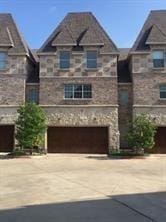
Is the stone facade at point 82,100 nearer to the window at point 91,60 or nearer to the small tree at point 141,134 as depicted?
the window at point 91,60

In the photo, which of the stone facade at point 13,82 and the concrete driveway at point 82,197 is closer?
the concrete driveway at point 82,197

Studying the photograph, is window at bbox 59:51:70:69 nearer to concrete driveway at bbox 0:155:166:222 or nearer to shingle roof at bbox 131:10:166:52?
shingle roof at bbox 131:10:166:52

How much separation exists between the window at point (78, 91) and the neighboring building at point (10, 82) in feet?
11.0

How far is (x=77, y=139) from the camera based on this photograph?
111ft

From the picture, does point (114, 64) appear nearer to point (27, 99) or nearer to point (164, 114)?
point (164, 114)

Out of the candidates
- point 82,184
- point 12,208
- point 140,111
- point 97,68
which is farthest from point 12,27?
point 12,208

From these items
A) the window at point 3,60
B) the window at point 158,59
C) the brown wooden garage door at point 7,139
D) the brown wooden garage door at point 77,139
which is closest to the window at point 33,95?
the brown wooden garage door at point 7,139

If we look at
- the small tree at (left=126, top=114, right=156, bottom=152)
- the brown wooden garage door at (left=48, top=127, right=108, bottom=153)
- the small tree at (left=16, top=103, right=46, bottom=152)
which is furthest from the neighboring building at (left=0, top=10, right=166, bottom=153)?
the small tree at (left=16, top=103, right=46, bottom=152)

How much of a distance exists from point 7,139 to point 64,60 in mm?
8374

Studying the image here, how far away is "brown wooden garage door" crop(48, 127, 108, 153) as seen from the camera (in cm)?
3362

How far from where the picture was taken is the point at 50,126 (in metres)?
34.0

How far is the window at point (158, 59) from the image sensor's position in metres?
34.2

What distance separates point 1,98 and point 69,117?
6051mm

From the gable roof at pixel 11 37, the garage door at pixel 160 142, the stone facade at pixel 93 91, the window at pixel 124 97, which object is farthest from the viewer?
the window at pixel 124 97
